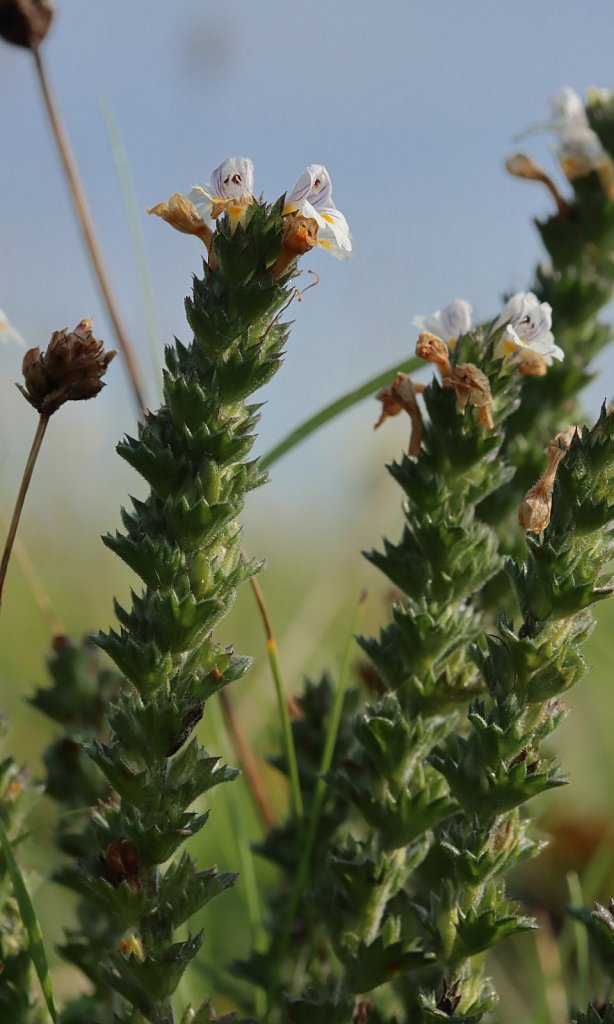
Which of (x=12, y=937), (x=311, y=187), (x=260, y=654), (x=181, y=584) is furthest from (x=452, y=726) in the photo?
(x=260, y=654)

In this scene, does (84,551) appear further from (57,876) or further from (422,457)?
(422,457)

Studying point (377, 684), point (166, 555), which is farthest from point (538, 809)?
point (166, 555)

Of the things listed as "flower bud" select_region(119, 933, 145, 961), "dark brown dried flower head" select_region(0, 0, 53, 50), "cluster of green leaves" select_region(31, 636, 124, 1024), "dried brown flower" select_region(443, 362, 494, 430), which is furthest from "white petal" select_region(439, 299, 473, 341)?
"dark brown dried flower head" select_region(0, 0, 53, 50)

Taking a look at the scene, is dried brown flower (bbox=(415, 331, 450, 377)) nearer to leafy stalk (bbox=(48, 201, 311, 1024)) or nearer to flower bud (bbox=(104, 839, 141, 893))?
leafy stalk (bbox=(48, 201, 311, 1024))

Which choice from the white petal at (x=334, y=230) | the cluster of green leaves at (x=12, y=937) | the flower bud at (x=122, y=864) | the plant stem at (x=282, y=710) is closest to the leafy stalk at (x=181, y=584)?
the flower bud at (x=122, y=864)

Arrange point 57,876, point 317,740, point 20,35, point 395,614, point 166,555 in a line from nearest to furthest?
point 166,555, point 395,614, point 57,876, point 317,740, point 20,35

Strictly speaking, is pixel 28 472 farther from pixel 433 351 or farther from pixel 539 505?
pixel 539 505
